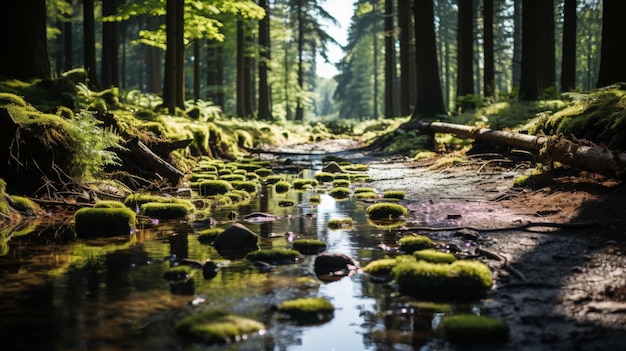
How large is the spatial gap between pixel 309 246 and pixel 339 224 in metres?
1.35

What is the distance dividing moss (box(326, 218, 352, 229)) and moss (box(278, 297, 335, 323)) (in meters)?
2.90

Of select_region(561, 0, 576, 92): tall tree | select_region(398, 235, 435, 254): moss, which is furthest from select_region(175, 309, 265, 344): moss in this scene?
select_region(561, 0, 576, 92): tall tree

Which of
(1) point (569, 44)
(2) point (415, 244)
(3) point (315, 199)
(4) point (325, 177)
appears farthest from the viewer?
(1) point (569, 44)

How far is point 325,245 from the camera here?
18.2 ft

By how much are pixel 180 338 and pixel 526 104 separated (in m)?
13.8

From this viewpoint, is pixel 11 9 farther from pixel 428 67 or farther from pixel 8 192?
pixel 428 67

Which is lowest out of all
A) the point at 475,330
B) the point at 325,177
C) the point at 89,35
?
the point at 475,330

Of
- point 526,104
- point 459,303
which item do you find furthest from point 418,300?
point 526,104

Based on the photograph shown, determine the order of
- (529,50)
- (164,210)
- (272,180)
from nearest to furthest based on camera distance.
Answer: (164,210)
(272,180)
(529,50)

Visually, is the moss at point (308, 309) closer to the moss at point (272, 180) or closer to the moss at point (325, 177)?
the moss at point (272, 180)

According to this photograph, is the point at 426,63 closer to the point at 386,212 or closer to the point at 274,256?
the point at 386,212

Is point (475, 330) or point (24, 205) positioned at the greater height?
point (24, 205)

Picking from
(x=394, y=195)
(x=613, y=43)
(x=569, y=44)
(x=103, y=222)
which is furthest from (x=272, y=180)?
(x=569, y=44)

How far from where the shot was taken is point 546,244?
17.0 feet
